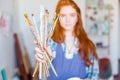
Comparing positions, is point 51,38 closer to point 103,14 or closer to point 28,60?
point 28,60

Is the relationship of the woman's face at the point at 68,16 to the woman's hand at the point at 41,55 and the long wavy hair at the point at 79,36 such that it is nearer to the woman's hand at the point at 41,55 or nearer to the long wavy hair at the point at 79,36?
the long wavy hair at the point at 79,36

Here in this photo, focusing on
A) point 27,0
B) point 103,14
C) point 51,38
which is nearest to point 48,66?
point 51,38

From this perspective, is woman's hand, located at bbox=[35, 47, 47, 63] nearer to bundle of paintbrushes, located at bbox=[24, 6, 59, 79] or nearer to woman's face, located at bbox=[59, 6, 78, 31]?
bundle of paintbrushes, located at bbox=[24, 6, 59, 79]

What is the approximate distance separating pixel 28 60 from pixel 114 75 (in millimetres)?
1326

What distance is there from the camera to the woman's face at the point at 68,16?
1.11 meters

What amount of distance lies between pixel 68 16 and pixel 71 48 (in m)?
0.15

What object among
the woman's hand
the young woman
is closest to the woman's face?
the young woman

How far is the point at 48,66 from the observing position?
1022 millimetres

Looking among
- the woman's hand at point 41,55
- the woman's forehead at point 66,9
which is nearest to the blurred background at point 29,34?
the woman's forehead at point 66,9

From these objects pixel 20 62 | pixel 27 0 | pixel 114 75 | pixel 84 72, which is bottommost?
pixel 114 75

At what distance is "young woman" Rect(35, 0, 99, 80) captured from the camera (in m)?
1.11

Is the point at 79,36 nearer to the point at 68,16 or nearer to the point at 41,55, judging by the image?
the point at 68,16

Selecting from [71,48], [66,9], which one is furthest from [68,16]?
[71,48]

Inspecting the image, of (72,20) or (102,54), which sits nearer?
(72,20)
